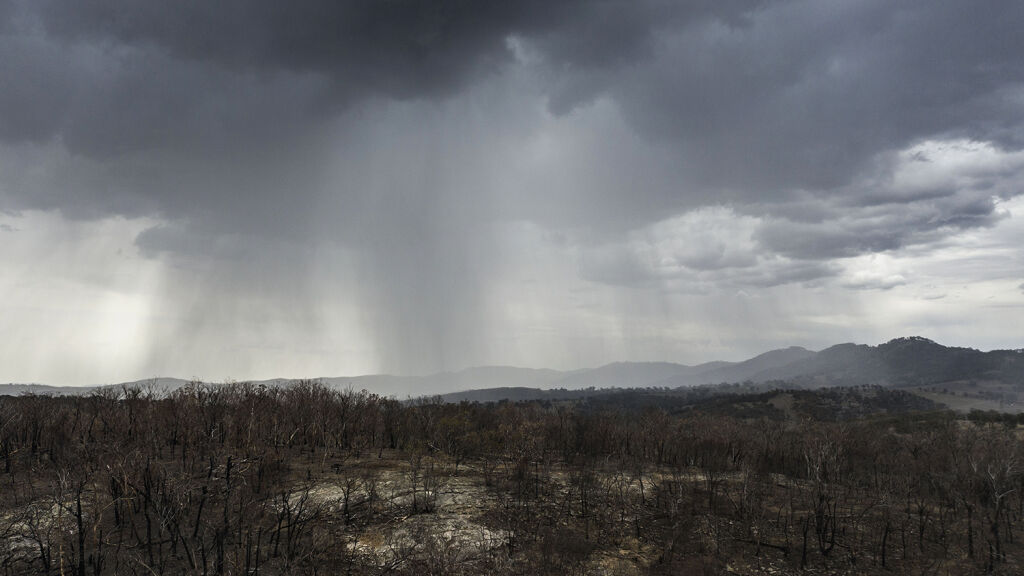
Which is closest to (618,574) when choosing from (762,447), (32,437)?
(32,437)

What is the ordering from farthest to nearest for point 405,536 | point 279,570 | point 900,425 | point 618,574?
point 900,425, point 405,536, point 618,574, point 279,570

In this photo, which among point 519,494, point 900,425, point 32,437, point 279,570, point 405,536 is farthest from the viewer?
point 900,425

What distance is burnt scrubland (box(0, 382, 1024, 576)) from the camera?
1675 centimetres

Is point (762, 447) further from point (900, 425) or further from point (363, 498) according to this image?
point (900, 425)

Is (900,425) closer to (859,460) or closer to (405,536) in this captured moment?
(859,460)

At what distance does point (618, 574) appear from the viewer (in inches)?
690

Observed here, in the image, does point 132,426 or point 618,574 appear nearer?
point 618,574

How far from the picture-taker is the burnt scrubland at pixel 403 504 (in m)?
16.8

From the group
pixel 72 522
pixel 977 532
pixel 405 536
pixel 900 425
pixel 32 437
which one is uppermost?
pixel 32 437

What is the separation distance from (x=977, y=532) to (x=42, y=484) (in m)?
45.4

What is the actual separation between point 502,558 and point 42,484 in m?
22.8

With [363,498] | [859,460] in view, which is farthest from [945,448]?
[363,498]

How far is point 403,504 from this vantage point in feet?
74.3

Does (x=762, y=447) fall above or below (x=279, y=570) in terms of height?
below
